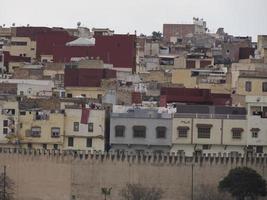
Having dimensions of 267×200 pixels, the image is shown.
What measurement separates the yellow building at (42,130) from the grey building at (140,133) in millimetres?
1764

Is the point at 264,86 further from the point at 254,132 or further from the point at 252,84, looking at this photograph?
the point at 254,132

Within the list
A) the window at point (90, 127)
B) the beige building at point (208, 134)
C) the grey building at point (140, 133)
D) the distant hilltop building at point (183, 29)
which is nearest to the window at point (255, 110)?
the beige building at point (208, 134)

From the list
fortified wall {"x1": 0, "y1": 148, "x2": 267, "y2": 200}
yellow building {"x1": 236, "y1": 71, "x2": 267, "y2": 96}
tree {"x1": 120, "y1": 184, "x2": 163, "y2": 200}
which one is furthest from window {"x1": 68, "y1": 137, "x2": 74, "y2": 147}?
yellow building {"x1": 236, "y1": 71, "x2": 267, "y2": 96}

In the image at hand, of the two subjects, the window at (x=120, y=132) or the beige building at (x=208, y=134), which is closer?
the window at (x=120, y=132)

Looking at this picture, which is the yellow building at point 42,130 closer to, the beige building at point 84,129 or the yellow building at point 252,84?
the beige building at point 84,129

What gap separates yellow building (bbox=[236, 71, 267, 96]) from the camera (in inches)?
2109

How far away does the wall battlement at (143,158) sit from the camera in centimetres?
4409

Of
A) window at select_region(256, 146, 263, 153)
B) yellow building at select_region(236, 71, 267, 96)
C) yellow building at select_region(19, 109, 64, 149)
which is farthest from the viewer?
yellow building at select_region(236, 71, 267, 96)

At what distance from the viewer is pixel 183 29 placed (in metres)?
106

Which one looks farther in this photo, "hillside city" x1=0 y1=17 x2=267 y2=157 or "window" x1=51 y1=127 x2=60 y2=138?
"window" x1=51 y1=127 x2=60 y2=138

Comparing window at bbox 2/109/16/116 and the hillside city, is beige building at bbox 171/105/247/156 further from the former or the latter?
window at bbox 2/109/16/116

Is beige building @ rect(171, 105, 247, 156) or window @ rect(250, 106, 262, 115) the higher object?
window @ rect(250, 106, 262, 115)

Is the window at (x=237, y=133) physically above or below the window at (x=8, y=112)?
below

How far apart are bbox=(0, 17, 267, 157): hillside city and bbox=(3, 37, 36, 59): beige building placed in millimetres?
1967
